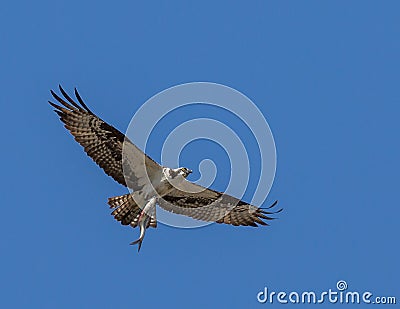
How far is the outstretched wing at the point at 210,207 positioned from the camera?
69.6 ft

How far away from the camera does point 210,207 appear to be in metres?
A: 21.8

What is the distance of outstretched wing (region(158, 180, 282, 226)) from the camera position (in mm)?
21203

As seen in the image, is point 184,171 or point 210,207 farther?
point 210,207

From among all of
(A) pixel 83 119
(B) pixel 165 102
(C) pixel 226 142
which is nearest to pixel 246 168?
(C) pixel 226 142

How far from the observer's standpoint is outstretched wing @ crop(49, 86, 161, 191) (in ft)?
66.3

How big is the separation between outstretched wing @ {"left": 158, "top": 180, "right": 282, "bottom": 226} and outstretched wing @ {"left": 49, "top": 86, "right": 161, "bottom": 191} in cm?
90

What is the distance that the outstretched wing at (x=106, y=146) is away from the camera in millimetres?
20203

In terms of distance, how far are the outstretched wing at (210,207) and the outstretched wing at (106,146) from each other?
90cm

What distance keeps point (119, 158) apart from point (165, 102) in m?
1.45

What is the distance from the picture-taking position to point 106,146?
20422 millimetres

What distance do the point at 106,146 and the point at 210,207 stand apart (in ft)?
9.09

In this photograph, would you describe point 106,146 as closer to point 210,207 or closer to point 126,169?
point 126,169

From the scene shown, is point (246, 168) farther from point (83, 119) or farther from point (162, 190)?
point (83, 119)

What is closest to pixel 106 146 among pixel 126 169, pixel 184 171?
pixel 126 169
